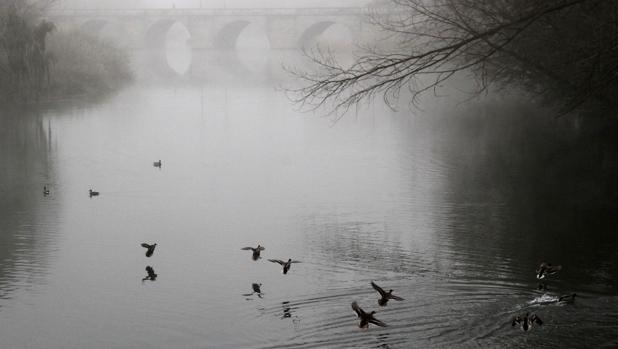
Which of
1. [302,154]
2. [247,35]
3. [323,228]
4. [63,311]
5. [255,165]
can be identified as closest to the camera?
[63,311]

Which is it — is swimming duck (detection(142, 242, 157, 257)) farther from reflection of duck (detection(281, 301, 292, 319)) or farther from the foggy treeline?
the foggy treeline

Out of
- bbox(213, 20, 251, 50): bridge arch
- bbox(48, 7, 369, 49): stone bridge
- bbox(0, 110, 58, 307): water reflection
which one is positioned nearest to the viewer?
bbox(0, 110, 58, 307): water reflection

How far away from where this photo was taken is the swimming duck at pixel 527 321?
9383 mm

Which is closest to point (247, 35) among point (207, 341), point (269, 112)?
point (269, 112)

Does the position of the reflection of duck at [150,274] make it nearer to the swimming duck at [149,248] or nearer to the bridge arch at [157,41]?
the swimming duck at [149,248]

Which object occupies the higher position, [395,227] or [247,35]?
[247,35]

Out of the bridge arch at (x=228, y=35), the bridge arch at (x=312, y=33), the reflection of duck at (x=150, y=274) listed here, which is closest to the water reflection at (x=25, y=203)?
the reflection of duck at (x=150, y=274)

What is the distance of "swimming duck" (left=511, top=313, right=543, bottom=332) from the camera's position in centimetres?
938

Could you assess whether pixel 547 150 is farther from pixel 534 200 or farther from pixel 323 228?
pixel 323 228

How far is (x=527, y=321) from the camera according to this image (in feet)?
30.8

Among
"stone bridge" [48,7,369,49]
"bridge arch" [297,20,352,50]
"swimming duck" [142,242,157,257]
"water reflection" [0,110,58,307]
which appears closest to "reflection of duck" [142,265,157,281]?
"swimming duck" [142,242,157,257]

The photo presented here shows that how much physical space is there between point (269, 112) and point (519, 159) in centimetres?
1243

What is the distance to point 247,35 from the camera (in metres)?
103

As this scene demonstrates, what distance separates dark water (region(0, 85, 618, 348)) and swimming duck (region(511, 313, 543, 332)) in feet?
0.31
